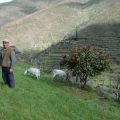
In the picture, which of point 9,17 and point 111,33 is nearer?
point 111,33

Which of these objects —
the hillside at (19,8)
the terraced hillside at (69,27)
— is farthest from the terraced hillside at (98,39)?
the hillside at (19,8)

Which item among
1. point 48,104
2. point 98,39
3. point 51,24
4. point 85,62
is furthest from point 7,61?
point 51,24

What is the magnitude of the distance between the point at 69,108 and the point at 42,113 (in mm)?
2090

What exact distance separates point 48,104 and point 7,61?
219 cm

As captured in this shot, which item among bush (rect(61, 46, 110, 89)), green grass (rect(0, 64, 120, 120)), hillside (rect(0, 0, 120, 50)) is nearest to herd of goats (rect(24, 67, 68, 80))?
bush (rect(61, 46, 110, 89))

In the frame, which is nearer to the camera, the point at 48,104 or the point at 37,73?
the point at 48,104

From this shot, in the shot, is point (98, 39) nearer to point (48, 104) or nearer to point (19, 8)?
point (48, 104)

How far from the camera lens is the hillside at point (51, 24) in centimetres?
9975

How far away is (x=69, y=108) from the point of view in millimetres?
17828

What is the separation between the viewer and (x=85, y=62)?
23828 millimetres

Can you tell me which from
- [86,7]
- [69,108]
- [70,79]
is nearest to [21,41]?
[86,7]

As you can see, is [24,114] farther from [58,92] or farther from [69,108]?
[58,92]

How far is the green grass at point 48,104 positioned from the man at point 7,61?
290 mm

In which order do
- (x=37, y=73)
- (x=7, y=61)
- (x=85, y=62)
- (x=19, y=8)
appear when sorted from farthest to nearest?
(x=19, y=8), (x=37, y=73), (x=85, y=62), (x=7, y=61)
